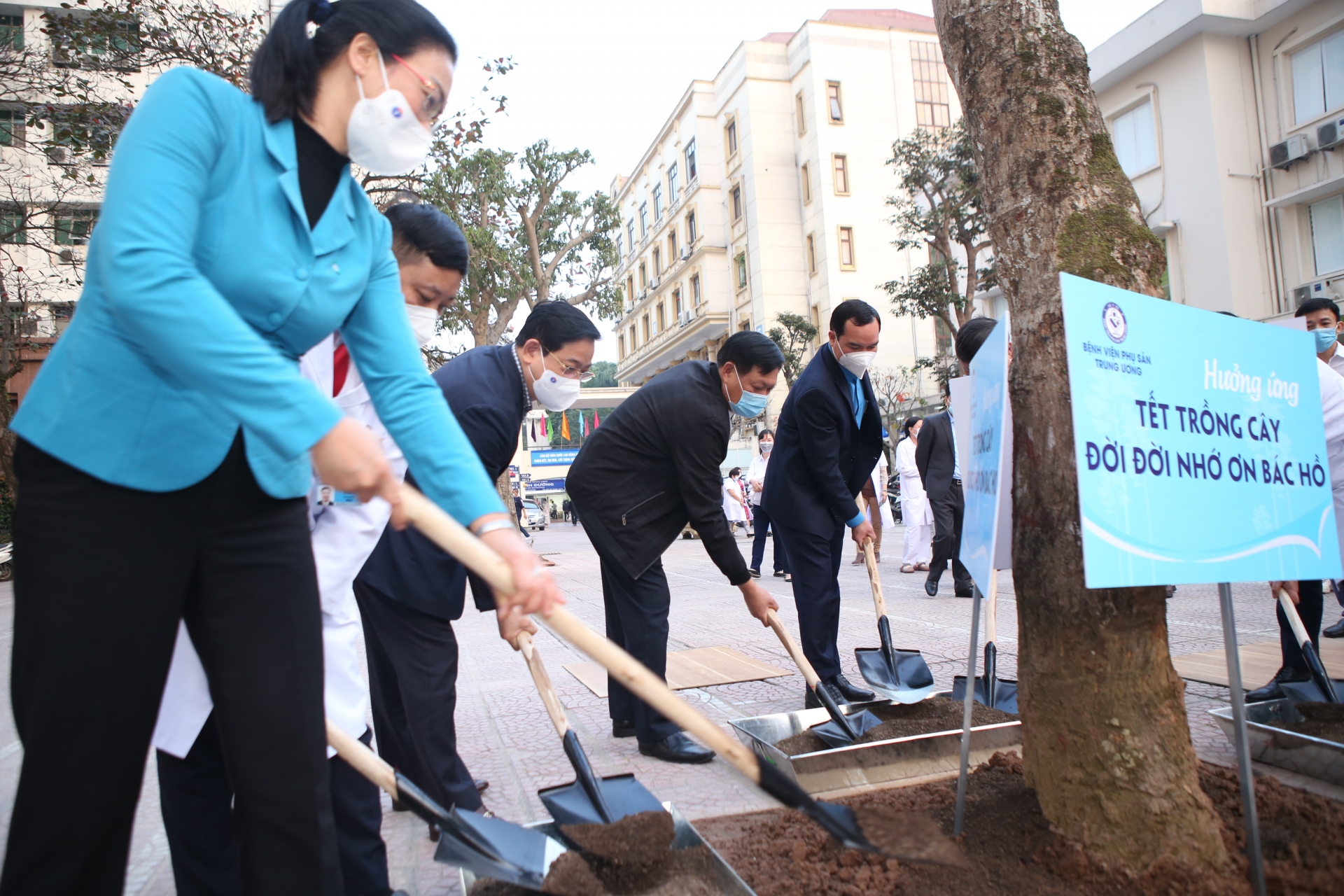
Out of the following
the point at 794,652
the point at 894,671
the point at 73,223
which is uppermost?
the point at 73,223

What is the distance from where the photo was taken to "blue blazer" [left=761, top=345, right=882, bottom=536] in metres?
3.89

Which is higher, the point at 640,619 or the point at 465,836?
the point at 640,619

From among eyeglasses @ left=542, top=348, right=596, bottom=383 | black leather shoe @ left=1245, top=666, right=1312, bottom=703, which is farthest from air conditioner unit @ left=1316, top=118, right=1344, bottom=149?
eyeglasses @ left=542, top=348, right=596, bottom=383

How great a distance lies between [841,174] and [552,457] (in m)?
26.7

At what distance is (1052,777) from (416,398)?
1705 mm

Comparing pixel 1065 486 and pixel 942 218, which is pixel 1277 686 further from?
pixel 942 218

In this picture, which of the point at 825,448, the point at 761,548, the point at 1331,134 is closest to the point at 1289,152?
the point at 1331,134

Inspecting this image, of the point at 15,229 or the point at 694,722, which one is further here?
the point at 15,229

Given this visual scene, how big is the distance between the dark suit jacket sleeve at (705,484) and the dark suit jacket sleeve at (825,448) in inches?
23.4

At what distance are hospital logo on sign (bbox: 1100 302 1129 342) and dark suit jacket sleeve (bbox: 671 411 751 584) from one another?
1.81m

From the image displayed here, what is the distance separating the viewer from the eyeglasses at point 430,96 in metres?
1.56

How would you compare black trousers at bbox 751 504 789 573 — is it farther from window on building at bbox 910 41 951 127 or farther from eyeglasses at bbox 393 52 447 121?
window on building at bbox 910 41 951 127

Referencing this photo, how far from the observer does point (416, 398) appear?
161cm

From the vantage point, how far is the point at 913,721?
333cm
